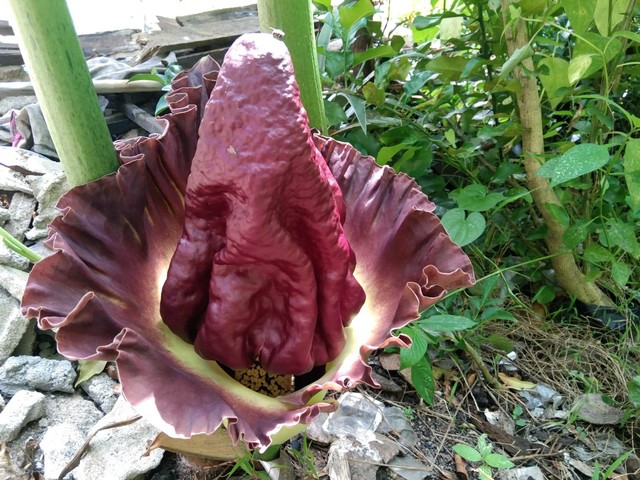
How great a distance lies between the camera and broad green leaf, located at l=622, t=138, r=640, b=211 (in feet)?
3.29

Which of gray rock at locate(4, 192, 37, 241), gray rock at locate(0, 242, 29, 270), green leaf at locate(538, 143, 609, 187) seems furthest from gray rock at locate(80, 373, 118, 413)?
green leaf at locate(538, 143, 609, 187)

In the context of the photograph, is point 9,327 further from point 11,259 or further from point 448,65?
point 448,65

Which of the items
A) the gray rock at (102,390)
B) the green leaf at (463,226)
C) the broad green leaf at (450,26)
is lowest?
the gray rock at (102,390)

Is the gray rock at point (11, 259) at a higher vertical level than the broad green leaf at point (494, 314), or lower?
higher

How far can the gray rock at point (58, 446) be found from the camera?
92 centimetres

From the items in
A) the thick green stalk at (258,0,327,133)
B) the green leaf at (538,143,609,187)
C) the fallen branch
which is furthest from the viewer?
the fallen branch

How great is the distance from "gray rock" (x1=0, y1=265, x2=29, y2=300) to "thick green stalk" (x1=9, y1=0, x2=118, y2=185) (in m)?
0.43

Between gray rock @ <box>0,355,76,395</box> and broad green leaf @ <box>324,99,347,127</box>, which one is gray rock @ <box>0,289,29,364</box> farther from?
broad green leaf @ <box>324,99,347,127</box>

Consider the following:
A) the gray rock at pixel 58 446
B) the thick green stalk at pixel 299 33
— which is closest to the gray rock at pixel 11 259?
the gray rock at pixel 58 446

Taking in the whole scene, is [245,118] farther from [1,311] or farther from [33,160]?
[33,160]

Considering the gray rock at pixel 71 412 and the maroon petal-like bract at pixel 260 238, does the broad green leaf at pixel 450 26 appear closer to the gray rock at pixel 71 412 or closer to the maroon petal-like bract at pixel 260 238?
the maroon petal-like bract at pixel 260 238

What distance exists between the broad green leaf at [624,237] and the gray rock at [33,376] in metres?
A: 1.10

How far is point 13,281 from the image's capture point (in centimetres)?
113

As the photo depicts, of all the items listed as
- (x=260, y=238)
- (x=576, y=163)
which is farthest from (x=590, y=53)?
(x=260, y=238)
